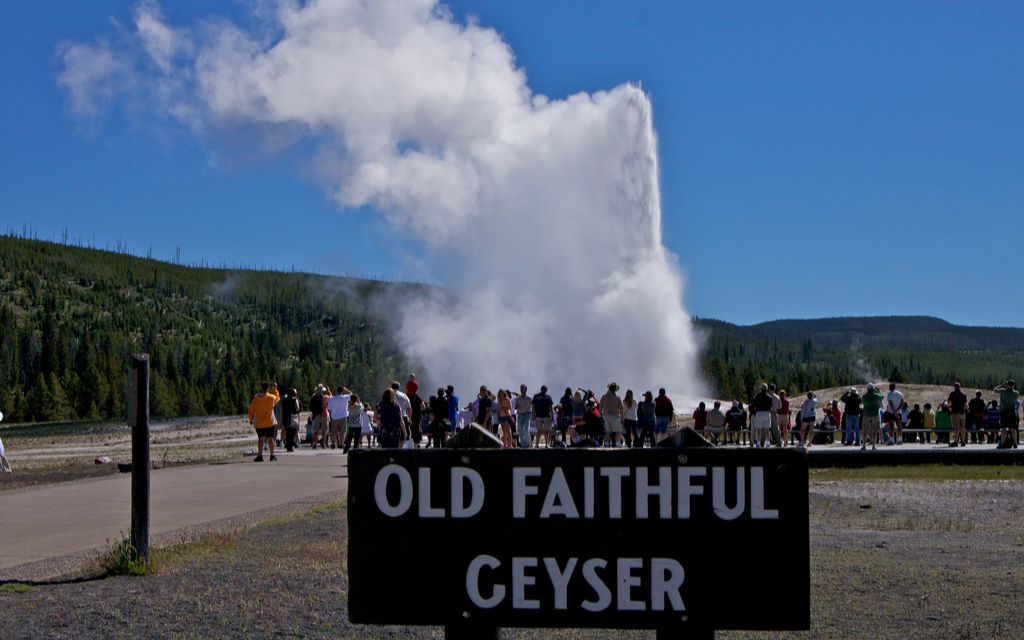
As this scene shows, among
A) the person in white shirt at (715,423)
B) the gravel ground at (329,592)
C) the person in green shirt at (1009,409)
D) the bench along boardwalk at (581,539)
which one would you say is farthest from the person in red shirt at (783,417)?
the bench along boardwalk at (581,539)

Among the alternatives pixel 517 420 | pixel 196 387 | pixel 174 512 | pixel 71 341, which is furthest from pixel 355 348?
pixel 174 512

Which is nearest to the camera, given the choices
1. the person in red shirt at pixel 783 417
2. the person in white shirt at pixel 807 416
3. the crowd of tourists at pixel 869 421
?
the crowd of tourists at pixel 869 421

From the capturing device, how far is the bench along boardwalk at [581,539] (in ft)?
11.5

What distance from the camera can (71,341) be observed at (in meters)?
149

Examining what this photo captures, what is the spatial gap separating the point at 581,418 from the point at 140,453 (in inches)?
699

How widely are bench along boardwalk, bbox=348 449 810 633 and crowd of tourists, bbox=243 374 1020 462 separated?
17846 mm

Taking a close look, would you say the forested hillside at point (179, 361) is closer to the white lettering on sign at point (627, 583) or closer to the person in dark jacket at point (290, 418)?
the person in dark jacket at point (290, 418)

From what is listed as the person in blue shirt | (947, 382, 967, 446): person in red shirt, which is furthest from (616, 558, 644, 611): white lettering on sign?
(947, 382, 967, 446): person in red shirt

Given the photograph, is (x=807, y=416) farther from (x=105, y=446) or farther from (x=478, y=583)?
(x=478, y=583)

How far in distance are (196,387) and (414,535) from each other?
383ft

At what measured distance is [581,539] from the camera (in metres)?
3.59

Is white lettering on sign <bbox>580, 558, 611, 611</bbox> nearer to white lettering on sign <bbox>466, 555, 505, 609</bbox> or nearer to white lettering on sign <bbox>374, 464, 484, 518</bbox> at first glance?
white lettering on sign <bbox>466, 555, 505, 609</bbox>

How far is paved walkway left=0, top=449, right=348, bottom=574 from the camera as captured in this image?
11.1 meters

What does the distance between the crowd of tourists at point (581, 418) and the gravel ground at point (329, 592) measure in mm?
11094
